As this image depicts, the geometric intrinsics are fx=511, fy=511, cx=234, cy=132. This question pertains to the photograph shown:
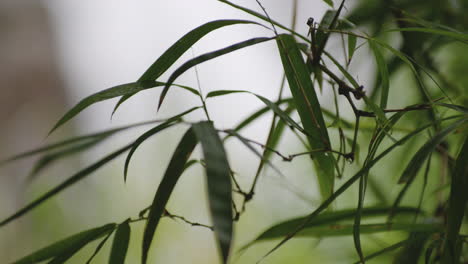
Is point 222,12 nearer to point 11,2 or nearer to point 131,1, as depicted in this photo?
point 131,1

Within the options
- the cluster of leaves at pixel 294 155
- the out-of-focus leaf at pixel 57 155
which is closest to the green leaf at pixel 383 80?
the cluster of leaves at pixel 294 155

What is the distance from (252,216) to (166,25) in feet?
3.12

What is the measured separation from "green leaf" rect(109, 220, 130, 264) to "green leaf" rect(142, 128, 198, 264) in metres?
0.07

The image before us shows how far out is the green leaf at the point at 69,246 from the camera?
15.2 inches

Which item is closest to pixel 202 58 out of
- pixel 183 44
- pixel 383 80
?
pixel 183 44

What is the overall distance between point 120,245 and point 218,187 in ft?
0.58

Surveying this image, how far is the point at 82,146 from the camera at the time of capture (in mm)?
368

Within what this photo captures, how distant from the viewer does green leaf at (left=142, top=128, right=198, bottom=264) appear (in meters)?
0.32

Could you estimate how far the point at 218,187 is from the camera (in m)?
0.25

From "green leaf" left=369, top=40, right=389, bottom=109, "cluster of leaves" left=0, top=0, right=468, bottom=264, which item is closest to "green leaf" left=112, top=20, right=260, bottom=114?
"cluster of leaves" left=0, top=0, right=468, bottom=264

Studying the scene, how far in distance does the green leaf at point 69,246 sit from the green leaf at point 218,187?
146 mm

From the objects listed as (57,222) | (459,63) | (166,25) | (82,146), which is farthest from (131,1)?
(82,146)

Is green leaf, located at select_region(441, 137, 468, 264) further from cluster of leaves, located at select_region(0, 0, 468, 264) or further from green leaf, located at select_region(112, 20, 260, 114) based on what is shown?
green leaf, located at select_region(112, 20, 260, 114)

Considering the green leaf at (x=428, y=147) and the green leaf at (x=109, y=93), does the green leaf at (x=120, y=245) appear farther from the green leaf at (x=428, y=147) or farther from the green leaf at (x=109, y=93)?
the green leaf at (x=428, y=147)
